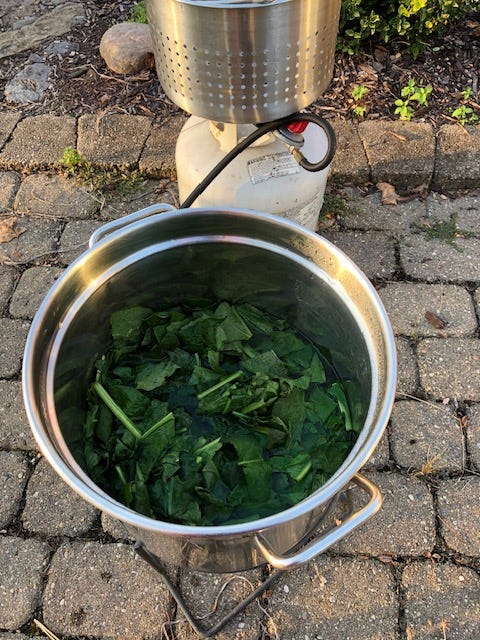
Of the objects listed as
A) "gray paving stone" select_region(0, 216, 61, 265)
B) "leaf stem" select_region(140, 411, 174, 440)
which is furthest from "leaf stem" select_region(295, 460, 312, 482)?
"gray paving stone" select_region(0, 216, 61, 265)

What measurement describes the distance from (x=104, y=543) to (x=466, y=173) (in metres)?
2.11

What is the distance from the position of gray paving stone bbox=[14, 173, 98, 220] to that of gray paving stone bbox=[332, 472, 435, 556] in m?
1.66

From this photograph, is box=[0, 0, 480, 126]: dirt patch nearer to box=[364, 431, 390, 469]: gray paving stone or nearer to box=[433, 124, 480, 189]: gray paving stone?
Result: box=[433, 124, 480, 189]: gray paving stone

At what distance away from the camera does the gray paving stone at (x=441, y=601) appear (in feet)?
5.23

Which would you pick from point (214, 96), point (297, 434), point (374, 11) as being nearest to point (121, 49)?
point (374, 11)

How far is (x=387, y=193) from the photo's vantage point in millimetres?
2561

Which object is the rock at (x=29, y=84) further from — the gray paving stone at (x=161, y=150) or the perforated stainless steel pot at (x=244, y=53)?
the perforated stainless steel pot at (x=244, y=53)

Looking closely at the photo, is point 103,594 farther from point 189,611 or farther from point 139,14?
point 139,14

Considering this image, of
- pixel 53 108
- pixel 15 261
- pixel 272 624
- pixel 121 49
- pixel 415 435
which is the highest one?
pixel 121 49

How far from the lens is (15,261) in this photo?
2.39 metres

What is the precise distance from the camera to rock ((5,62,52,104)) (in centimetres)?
298

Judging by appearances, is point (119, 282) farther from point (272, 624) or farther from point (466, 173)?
point (466, 173)

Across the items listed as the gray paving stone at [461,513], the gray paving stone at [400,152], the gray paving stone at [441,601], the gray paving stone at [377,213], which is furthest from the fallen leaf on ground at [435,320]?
the gray paving stone at [441,601]

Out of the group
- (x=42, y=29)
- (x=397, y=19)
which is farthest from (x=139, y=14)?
(x=397, y=19)
